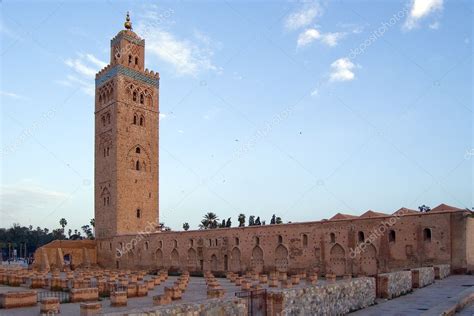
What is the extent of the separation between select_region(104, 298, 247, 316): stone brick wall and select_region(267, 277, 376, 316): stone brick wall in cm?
100

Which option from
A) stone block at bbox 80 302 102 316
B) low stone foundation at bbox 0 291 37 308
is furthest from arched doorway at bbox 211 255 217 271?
stone block at bbox 80 302 102 316

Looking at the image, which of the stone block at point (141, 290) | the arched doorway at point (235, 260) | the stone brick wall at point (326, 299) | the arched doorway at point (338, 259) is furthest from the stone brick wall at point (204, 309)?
the arched doorway at point (235, 260)

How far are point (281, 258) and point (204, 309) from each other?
656 inches

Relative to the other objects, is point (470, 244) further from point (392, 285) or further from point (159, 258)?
point (159, 258)

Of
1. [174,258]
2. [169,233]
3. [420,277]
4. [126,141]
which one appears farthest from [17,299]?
[126,141]

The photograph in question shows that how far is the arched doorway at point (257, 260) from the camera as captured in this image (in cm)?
2448

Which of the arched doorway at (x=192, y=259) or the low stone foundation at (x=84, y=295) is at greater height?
the low stone foundation at (x=84, y=295)

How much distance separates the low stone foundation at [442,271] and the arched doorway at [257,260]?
9578 mm

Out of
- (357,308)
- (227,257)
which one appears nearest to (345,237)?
(227,257)

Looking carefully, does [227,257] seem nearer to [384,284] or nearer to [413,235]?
[413,235]

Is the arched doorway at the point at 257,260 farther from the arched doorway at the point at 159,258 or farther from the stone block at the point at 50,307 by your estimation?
the stone block at the point at 50,307

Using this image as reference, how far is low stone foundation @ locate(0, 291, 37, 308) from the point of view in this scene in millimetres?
12023

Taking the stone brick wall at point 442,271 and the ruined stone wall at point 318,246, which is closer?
the stone brick wall at point 442,271

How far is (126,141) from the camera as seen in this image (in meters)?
36.1
